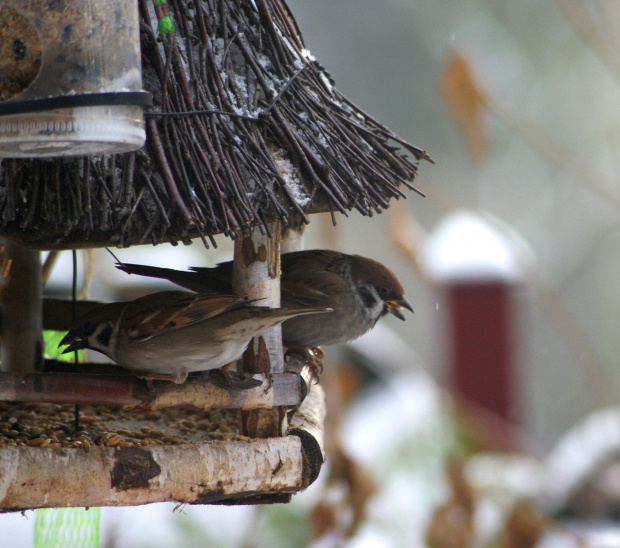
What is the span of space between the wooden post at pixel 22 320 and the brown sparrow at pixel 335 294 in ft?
2.56

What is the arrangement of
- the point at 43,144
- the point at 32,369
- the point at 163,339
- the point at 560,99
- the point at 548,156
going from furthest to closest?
the point at 560,99
the point at 548,156
the point at 32,369
the point at 163,339
the point at 43,144

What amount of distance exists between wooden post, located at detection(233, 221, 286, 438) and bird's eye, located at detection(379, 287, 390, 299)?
2.28 ft

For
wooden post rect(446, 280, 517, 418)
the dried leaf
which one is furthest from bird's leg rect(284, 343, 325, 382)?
wooden post rect(446, 280, 517, 418)

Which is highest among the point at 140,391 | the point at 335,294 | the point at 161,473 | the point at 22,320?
the point at 335,294

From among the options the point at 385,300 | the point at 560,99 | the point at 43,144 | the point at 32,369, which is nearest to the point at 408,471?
the point at 385,300

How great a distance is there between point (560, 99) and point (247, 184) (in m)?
9.23

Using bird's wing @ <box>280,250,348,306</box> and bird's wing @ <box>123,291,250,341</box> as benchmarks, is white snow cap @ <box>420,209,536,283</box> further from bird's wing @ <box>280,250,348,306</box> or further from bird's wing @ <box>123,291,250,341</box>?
bird's wing @ <box>123,291,250,341</box>

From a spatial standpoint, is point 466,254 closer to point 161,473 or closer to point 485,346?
point 485,346

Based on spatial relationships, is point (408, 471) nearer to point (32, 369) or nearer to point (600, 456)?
point (600, 456)

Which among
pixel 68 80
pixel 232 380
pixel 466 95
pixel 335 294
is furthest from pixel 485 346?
pixel 68 80

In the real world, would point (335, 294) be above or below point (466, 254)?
below

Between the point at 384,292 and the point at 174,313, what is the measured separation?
95cm

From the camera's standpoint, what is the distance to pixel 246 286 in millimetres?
2176

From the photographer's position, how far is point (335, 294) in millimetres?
2807
